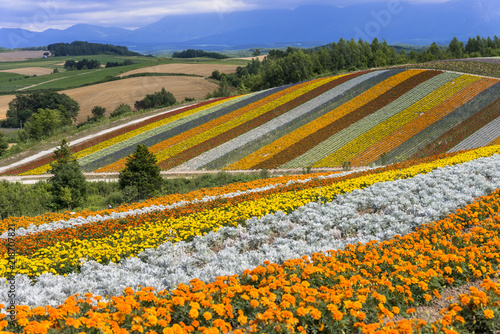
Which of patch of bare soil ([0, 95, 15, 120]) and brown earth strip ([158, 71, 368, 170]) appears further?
patch of bare soil ([0, 95, 15, 120])

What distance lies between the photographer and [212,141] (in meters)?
44.5

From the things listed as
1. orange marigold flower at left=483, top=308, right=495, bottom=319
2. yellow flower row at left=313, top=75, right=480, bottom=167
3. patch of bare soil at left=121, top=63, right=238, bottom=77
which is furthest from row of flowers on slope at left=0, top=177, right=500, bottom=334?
patch of bare soil at left=121, top=63, right=238, bottom=77

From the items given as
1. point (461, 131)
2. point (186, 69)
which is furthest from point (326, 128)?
point (186, 69)

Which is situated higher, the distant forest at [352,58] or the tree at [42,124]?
the distant forest at [352,58]

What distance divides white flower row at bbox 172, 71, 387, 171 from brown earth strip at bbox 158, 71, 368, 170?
2.72ft

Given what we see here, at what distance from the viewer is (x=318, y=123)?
44906 mm

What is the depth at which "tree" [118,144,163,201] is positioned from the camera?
25.2m

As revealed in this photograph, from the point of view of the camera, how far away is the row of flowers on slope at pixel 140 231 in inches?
384

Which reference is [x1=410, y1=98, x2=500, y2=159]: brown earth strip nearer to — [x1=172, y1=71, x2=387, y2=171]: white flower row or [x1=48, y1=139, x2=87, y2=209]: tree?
[x1=172, y1=71, x2=387, y2=171]: white flower row

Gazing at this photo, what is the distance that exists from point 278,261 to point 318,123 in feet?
124

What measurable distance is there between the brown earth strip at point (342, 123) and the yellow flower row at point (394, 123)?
3347mm

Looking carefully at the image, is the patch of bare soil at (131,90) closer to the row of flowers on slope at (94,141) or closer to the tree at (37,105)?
the tree at (37,105)

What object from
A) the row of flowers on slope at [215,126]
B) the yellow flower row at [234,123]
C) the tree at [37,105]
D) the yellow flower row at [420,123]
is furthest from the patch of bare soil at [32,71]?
the yellow flower row at [420,123]

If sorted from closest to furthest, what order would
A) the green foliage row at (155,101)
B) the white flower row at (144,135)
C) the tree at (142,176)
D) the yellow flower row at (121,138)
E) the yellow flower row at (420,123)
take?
the tree at (142,176) < the yellow flower row at (420,123) < the yellow flower row at (121,138) < the white flower row at (144,135) < the green foliage row at (155,101)
